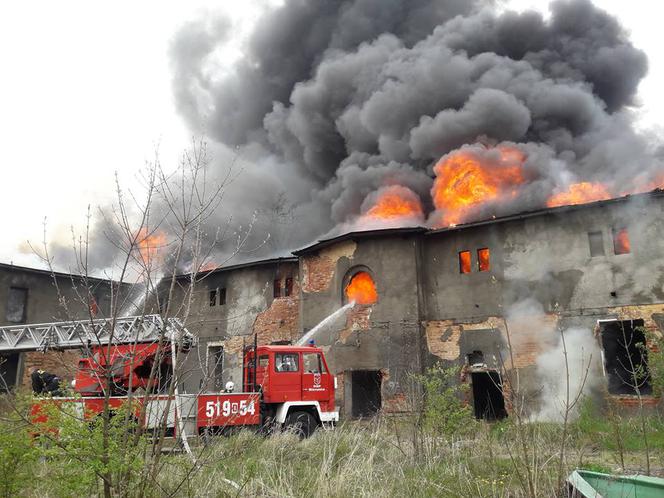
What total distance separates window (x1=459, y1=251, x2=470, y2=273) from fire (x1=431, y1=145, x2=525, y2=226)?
4.33 m

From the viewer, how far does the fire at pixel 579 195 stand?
807 inches

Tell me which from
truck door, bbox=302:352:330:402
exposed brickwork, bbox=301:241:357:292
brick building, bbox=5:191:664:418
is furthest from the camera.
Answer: exposed brickwork, bbox=301:241:357:292

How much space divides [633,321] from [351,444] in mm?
10076

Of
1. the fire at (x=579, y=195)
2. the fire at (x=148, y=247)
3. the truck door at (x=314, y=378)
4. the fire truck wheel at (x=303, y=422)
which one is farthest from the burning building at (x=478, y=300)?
the fire at (x=148, y=247)

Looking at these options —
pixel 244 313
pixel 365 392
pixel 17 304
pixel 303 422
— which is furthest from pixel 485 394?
pixel 17 304

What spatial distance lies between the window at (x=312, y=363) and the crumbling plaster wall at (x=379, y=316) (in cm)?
475

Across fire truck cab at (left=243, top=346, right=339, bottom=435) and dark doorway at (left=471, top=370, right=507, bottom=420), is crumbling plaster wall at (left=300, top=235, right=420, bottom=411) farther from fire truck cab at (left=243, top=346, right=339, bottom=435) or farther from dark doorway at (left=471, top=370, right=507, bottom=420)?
fire truck cab at (left=243, top=346, right=339, bottom=435)

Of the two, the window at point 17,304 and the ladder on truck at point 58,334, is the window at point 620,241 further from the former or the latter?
the window at point 17,304

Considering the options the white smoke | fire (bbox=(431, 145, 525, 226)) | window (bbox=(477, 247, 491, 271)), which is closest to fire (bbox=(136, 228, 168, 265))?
the white smoke

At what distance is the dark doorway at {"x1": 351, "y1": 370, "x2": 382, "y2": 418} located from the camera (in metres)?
18.7

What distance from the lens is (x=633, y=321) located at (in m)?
14.6

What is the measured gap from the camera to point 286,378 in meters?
12.3

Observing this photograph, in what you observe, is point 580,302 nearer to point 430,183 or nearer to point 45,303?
point 430,183

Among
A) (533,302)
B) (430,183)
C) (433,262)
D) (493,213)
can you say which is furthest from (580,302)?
(430,183)
